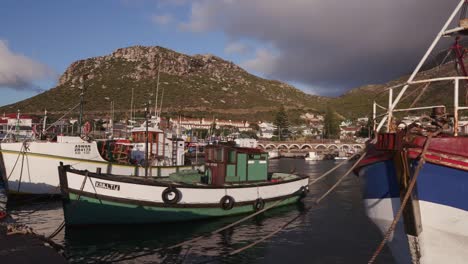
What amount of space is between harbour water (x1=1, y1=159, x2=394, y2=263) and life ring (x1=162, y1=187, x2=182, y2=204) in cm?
132

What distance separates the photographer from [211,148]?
20.8 meters

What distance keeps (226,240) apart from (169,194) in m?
3.42

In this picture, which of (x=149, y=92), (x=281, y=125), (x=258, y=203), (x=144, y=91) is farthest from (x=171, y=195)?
(x=144, y=91)

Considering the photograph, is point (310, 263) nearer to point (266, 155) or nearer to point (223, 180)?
point (223, 180)

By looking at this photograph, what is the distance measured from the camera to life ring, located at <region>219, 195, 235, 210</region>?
19.1 meters

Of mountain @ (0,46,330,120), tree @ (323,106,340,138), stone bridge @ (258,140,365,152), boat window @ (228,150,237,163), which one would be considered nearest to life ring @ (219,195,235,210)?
boat window @ (228,150,237,163)

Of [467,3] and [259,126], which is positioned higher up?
[259,126]

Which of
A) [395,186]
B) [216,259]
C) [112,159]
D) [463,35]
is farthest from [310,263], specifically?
[112,159]

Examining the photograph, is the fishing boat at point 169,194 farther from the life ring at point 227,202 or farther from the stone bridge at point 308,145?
the stone bridge at point 308,145

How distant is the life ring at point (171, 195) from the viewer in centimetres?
1734

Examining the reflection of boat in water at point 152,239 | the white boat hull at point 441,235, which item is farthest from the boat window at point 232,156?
the white boat hull at point 441,235

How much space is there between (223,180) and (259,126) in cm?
12855

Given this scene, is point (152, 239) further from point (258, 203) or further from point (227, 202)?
point (258, 203)

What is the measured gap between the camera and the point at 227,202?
19266 mm
